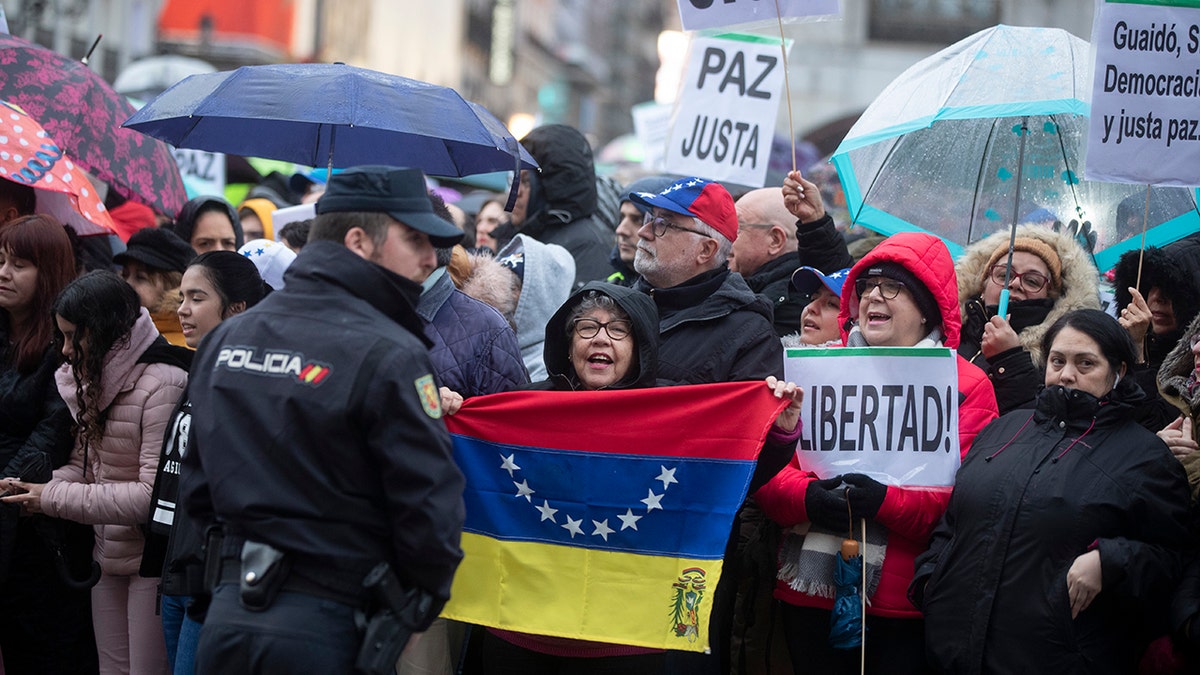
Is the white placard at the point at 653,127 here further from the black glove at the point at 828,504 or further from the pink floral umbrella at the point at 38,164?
the black glove at the point at 828,504

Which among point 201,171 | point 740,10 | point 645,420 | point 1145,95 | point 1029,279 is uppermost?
point 740,10

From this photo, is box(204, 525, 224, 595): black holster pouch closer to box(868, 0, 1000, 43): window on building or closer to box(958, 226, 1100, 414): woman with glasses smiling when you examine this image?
box(958, 226, 1100, 414): woman with glasses smiling

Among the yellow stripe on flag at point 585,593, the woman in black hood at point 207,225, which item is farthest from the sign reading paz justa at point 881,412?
the woman in black hood at point 207,225

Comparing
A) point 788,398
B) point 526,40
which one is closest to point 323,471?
point 788,398

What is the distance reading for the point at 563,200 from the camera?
8016 millimetres

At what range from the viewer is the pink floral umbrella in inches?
245

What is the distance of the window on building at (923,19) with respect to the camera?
20875 mm

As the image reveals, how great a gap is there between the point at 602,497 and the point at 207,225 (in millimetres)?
3753

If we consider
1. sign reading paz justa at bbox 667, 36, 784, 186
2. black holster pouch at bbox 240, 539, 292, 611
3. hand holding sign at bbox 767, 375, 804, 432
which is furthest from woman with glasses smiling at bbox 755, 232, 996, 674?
sign reading paz justa at bbox 667, 36, 784, 186

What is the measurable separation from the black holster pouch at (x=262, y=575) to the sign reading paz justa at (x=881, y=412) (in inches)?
83.5

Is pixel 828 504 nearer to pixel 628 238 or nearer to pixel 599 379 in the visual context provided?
pixel 599 379

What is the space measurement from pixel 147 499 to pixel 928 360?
9.91 ft

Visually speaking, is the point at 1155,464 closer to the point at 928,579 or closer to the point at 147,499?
the point at 928,579

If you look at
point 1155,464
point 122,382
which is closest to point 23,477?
Result: point 122,382
